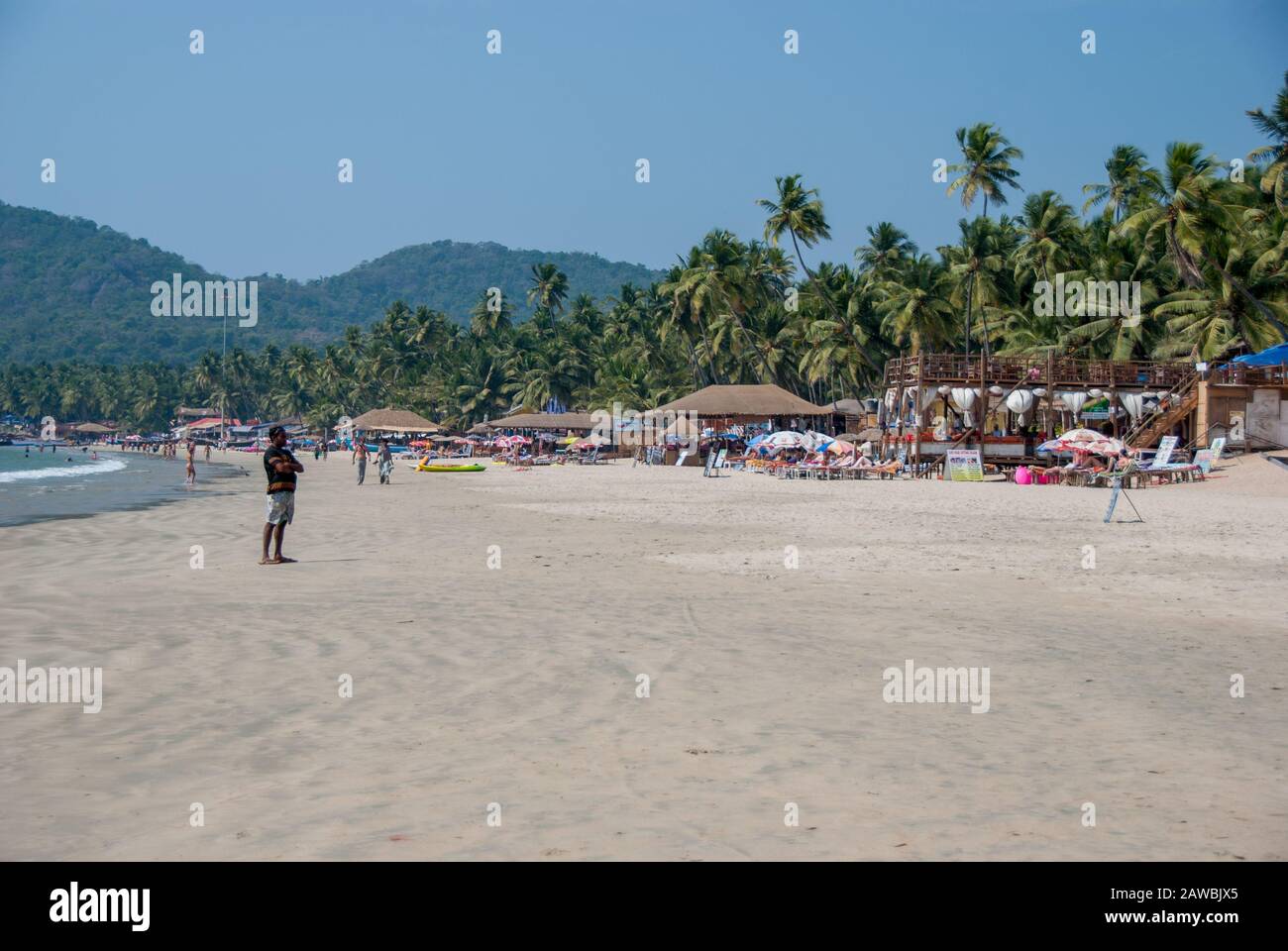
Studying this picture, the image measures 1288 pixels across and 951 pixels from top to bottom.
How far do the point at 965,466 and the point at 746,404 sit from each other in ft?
62.6

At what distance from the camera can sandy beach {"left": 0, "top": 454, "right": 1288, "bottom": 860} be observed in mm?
4605

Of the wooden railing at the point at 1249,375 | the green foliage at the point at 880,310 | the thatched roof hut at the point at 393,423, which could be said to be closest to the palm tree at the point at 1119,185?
the green foliage at the point at 880,310

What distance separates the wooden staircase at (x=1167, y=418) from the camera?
3744cm

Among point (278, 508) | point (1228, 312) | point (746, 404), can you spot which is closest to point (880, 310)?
point (746, 404)

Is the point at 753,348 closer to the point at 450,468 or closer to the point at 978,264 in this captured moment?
the point at 978,264

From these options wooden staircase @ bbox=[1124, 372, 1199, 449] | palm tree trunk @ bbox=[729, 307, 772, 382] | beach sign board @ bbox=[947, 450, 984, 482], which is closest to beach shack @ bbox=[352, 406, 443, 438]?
palm tree trunk @ bbox=[729, 307, 772, 382]

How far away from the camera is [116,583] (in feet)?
40.7

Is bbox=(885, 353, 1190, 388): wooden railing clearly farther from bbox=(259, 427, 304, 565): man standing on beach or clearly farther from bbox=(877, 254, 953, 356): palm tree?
bbox=(259, 427, 304, 565): man standing on beach

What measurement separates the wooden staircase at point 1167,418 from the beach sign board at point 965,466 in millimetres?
5174

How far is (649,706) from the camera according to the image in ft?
22.5

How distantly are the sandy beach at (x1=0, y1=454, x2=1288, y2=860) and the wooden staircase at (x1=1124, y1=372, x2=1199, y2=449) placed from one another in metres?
23.4
